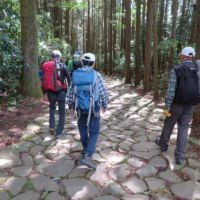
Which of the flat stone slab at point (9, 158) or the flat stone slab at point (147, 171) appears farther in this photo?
the flat stone slab at point (9, 158)

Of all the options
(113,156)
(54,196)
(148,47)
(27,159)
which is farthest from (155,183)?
(148,47)

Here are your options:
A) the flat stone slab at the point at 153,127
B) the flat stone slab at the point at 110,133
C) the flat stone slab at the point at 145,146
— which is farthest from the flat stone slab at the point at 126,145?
the flat stone slab at the point at 153,127

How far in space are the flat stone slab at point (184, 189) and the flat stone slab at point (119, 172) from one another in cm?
78

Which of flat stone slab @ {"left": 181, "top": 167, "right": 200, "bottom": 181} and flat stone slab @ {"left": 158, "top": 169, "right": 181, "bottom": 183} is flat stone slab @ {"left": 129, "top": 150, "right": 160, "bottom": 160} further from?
flat stone slab @ {"left": 181, "top": 167, "right": 200, "bottom": 181}

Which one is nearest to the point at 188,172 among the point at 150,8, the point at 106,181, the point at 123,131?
the point at 106,181

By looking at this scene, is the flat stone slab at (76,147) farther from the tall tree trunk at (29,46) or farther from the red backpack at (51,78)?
the tall tree trunk at (29,46)

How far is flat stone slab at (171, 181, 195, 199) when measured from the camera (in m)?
2.70

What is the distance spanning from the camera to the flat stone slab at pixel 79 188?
267 cm

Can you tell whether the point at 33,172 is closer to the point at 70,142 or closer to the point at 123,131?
the point at 70,142

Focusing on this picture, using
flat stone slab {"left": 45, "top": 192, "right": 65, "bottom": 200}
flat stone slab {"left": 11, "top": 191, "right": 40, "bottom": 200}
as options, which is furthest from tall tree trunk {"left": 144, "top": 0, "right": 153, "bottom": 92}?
flat stone slab {"left": 11, "top": 191, "right": 40, "bottom": 200}

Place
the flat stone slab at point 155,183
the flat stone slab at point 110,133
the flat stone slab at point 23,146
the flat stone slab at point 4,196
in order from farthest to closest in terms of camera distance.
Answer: the flat stone slab at point 110,133 → the flat stone slab at point 23,146 → the flat stone slab at point 155,183 → the flat stone slab at point 4,196

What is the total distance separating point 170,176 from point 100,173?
122cm

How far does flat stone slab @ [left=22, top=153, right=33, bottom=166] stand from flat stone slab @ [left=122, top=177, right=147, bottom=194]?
1798mm

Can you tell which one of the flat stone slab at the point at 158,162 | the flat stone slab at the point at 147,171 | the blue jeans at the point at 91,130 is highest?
the blue jeans at the point at 91,130
